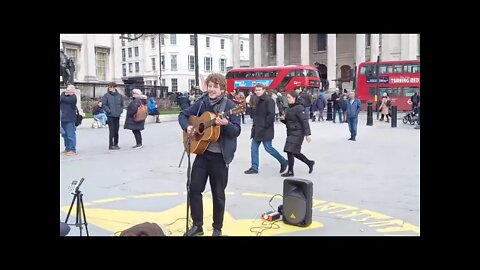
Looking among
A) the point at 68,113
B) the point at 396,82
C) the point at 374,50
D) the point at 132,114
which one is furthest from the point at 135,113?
the point at 374,50

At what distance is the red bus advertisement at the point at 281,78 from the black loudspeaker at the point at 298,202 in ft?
103

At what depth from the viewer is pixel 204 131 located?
4.75m

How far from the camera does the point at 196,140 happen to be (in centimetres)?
482

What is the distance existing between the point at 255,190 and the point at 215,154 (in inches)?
110

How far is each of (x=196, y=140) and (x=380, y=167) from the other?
19.2 feet

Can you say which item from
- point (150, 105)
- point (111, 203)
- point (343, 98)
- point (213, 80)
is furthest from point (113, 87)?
point (343, 98)

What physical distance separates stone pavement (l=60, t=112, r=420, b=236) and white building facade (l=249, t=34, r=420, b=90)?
4090cm

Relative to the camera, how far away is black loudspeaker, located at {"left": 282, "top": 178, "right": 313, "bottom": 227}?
A: 5.37m

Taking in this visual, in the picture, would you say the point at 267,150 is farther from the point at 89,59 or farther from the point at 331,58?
the point at 331,58

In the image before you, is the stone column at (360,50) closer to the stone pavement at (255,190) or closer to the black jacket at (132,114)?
the stone pavement at (255,190)

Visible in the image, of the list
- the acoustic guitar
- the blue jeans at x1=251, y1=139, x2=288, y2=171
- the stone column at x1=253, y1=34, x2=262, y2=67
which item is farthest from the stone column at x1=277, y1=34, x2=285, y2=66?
the acoustic guitar

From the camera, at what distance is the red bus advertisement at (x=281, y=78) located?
3747cm
